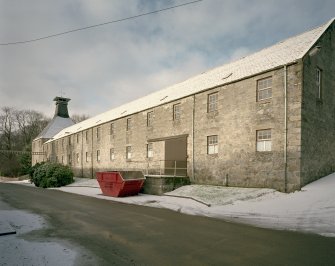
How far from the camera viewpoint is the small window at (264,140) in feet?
54.5

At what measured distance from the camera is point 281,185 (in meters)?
15.5

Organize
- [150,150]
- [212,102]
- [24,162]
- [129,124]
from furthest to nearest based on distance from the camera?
[24,162] < [129,124] < [150,150] < [212,102]

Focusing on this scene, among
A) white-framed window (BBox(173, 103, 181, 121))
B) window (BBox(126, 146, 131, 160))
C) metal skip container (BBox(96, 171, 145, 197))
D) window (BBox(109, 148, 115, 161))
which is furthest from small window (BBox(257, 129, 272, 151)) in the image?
window (BBox(109, 148, 115, 161))

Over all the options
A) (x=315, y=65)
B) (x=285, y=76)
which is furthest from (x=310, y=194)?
(x=315, y=65)

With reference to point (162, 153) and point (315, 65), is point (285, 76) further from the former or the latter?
point (162, 153)

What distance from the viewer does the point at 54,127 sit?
65.6 m

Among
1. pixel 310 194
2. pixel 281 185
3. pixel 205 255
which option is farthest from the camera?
pixel 281 185

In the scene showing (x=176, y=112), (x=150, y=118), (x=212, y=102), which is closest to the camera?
(x=212, y=102)

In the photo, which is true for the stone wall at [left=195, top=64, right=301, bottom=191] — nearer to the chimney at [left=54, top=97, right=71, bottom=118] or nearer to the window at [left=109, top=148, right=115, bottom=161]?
the window at [left=109, top=148, right=115, bottom=161]

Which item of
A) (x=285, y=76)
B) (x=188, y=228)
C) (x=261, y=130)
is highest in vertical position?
(x=285, y=76)

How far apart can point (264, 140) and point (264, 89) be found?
2948 mm

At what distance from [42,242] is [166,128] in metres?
17.4

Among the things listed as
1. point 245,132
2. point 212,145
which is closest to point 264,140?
point 245,132

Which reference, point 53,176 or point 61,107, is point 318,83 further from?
point 61,107
